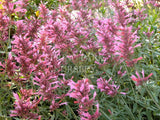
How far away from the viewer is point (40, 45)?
7.09 ft

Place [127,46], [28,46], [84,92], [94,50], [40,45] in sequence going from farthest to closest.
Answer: [94,50]
[40,45]
[28,46]
[127,46]
[84,92]

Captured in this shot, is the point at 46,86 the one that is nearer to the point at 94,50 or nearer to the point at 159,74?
the point at 94,50

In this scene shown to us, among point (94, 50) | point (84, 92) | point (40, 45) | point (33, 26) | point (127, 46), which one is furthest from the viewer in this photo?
point (33, 26)

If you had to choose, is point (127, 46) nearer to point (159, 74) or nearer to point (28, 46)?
point (28, 46)

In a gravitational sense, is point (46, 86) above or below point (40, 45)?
below

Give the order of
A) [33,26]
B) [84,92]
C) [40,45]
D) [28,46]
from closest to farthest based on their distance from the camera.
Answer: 1. [84,92]
2. [28,46]
3. [40,45]
4. [33,26]

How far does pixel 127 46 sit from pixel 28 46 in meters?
0.94

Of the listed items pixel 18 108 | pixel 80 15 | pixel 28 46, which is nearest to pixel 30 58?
pixel 28 46

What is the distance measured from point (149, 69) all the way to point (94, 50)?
0.88 m

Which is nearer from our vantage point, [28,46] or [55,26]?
[28,46]

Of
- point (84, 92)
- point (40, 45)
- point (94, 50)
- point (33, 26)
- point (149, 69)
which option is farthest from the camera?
point (33, 26)

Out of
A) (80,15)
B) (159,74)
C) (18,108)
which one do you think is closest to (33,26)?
(80,15)

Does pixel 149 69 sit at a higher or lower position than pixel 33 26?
lower

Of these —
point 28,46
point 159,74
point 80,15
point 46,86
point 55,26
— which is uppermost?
point 80,15
